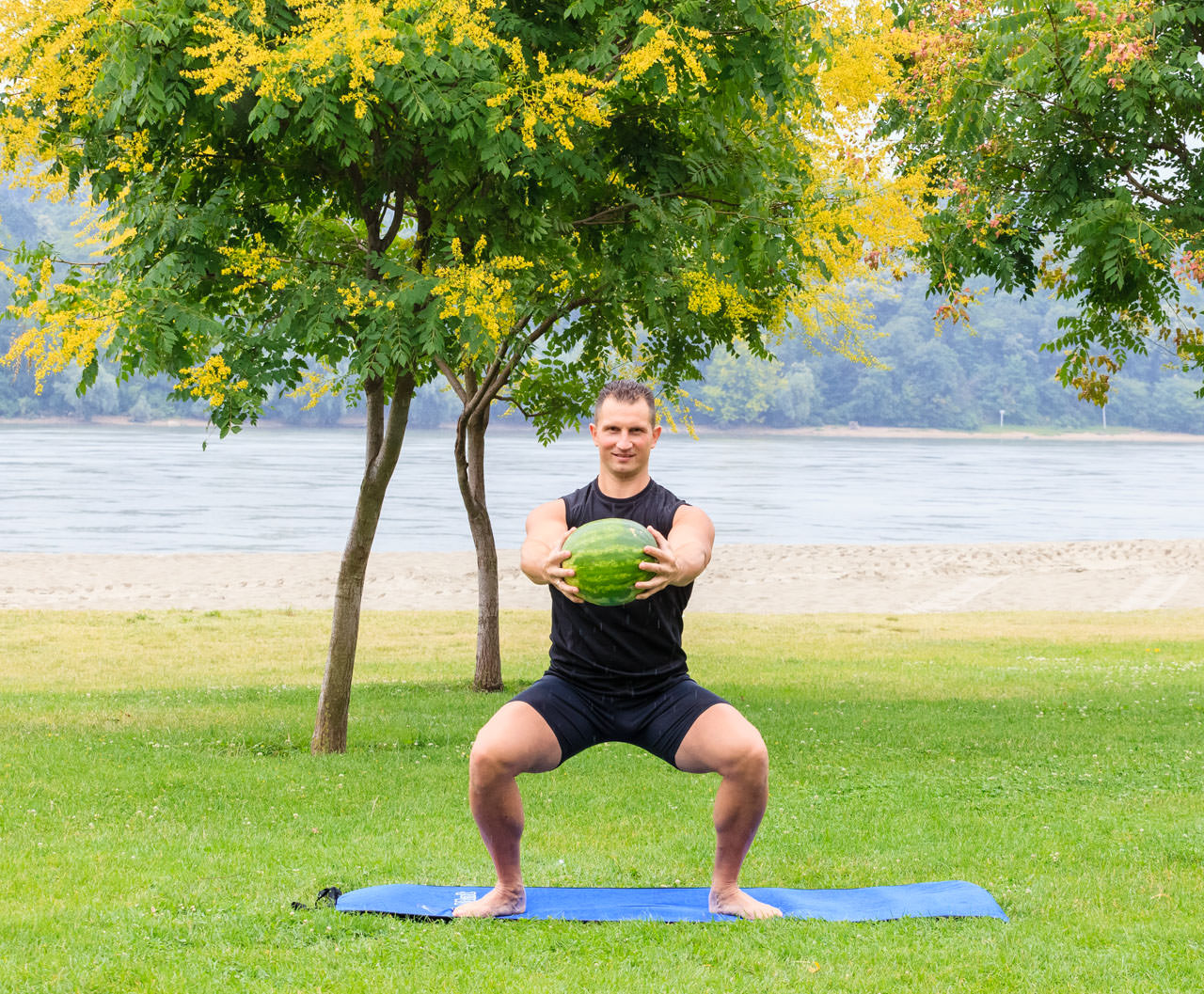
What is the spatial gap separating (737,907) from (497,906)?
3.39 feet

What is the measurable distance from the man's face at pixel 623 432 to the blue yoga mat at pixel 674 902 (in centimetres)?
196

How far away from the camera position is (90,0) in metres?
7.77

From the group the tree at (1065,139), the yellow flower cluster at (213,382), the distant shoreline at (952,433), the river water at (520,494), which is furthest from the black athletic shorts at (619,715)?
the distant shoreline at (952,433)

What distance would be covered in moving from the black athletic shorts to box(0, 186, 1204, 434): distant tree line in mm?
117043

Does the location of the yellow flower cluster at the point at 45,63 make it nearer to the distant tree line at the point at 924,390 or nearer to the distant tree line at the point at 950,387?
the distant tree line at the point at 924,390

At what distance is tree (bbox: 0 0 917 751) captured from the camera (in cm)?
776

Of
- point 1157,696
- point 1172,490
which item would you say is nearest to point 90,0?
point 1157,696

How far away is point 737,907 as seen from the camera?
5.67 meters

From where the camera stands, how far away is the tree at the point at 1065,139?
964 centimetres

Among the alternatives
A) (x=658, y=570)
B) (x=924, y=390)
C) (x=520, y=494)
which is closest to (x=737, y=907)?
(x=658, y=570)

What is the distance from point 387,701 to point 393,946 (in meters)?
8.28

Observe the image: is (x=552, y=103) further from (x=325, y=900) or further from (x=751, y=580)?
(x=751, y=580)

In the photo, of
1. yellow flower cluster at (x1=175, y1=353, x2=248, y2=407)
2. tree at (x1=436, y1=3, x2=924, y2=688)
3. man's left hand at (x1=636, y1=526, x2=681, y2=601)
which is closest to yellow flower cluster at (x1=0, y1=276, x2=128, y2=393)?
yellow flower cluster at (x1=175, y1=353, x2=248, y2=407)

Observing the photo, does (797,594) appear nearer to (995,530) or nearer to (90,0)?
(995,530)
